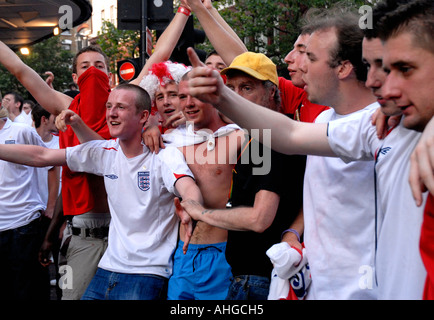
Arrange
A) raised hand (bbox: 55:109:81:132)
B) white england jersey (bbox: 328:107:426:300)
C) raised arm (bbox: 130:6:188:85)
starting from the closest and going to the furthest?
white england jersey (bbox: 328:107:426:300)
raised hand (bbox: 55:109:81:132)
raised arm (bbox: 130:6:188:85)

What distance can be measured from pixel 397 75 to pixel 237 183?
1403mm

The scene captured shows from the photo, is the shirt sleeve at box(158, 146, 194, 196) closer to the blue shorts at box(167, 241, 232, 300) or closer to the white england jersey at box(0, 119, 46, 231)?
the blue shorts at box(167, 241, 232, 300)

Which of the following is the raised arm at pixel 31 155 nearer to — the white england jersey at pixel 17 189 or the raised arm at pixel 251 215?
the raised arm at pixel 251 215

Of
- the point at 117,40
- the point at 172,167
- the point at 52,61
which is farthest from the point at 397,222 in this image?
the point at 52,61

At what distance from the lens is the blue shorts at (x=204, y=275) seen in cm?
329

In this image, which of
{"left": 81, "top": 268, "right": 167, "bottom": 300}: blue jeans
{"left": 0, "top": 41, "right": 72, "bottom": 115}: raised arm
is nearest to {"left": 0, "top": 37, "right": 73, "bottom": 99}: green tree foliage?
{"left": 0, "top": 41, "right": 72, "bottom": 115}: raised arm

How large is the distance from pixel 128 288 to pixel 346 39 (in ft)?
6.56

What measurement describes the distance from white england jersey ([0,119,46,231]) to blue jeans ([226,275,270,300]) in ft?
10.4

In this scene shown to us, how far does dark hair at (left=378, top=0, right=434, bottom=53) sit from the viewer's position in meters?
1.74

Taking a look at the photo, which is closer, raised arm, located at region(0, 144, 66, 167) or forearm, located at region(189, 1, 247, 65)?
raised arm, located at region(0, 144, 66, 167)

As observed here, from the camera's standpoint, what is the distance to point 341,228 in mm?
2293

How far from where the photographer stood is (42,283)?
17.9 feet

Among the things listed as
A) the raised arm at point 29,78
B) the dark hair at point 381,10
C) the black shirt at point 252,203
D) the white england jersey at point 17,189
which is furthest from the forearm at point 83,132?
the dark hair at point 381,10

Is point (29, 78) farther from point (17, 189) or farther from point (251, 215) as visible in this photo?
point (251, 215)
